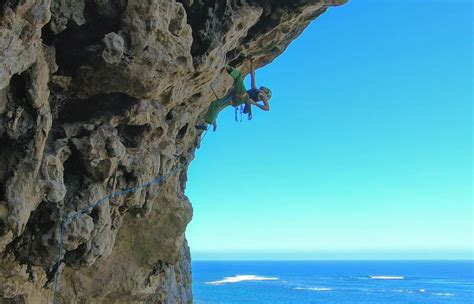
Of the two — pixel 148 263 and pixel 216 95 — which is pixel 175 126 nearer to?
pixel 216 95

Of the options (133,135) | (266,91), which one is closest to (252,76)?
(266,91)

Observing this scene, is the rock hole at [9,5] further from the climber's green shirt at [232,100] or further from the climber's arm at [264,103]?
the climber's arm at [264,103]

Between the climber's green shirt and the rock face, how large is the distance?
62.7 inches

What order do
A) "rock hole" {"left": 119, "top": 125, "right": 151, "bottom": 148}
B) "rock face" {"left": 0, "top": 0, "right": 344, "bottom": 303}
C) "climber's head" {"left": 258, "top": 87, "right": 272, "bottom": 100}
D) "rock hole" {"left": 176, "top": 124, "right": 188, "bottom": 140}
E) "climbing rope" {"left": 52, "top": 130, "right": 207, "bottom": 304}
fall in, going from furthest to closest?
"climber's head" {"left": 258, "top": 87, "right": 272, "bottom": 100}, "rock hole" {"left": 176, "top": 124, "right": 188, "bottom": 140}, "rock hole" {"left": 119, "top": 125, "right": 151, "bottom": 148}, "climbing rope" {"left": 52, "top": 130, "right": 207, "bottom": 304}, "rock face" {"left": 0, "top": 0, "right": 344, "bottom": 303}

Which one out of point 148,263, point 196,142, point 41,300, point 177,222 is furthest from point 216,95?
point 41,300

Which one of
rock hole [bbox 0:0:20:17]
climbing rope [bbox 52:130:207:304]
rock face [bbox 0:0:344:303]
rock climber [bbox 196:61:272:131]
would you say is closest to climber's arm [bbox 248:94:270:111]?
rock climber [bbox 196:61:272:131]

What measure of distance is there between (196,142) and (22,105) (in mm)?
7142

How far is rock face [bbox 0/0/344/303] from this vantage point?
6.85 m

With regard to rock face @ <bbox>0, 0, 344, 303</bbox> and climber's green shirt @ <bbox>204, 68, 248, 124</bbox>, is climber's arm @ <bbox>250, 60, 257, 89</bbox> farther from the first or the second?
rock face @ <bbox>0, 0, 344, 303</bbox>

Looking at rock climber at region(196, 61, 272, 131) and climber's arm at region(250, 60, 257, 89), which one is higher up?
climber's arm at region(250, 60, 257, 89)

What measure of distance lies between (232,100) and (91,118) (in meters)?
5.35

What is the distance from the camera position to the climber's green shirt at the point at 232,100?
12516mm

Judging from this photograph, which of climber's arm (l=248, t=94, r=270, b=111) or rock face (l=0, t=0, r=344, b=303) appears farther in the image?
climber's arm (l=248, t=94, r=270, b=111)

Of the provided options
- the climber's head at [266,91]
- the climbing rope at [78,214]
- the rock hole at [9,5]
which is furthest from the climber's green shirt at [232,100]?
the rock hole at [9,5]
